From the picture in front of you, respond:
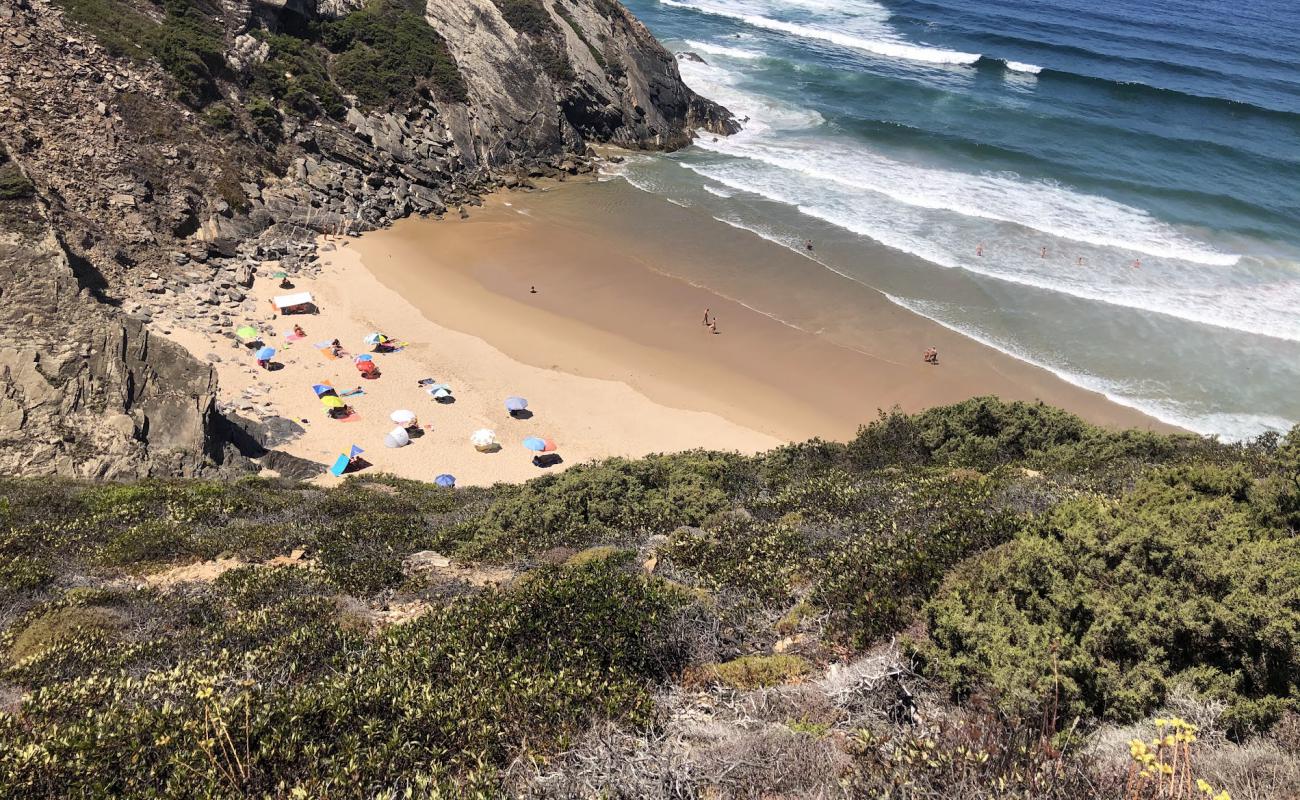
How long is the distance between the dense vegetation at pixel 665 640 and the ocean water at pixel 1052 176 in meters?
16.5

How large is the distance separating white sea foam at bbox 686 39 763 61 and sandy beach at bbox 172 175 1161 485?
101 feet

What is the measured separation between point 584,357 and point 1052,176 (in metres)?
26.8

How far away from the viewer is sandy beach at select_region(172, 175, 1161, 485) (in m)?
21.6

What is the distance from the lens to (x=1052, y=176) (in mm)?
37344

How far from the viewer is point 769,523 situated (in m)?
10.6

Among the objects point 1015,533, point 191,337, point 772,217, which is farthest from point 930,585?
point 772,217

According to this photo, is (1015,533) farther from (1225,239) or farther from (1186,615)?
(1225,239)

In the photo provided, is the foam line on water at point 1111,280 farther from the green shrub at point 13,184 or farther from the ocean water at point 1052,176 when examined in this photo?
the green shrub at point 13,184

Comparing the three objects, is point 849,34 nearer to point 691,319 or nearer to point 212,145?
point 691,319

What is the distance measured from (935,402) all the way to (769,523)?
13.9 metres

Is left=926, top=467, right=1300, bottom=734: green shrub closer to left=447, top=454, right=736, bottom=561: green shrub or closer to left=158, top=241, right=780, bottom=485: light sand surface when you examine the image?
left=447, top=454, right=736, bottom=561: green shrub

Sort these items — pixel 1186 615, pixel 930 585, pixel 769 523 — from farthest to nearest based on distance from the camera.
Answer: pixel 769 523 < pixel 930 585 < pixel 1186 615

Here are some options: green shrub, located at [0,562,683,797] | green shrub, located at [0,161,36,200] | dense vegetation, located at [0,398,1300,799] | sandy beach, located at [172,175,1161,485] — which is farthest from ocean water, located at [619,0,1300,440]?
green shrub, located at [0,161,36,200]

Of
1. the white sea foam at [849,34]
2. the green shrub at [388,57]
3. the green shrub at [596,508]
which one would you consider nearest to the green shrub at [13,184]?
the green shrub at [388,57]
